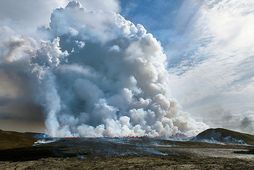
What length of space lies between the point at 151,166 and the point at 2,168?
2577cm

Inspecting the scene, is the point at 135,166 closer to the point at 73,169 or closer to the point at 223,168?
the point at 73,169

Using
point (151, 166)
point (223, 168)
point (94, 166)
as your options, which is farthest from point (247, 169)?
point (94, 166)

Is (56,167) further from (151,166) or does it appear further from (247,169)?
(247,169)

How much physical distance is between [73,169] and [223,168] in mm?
23145

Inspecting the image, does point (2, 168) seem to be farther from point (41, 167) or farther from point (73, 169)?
point (73, 169)

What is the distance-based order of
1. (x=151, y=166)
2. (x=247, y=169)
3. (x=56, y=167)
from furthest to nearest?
1. (x=56, y=167)
2. (x=151, y=166)
3. (x=247, y=169)

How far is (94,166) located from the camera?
211ft

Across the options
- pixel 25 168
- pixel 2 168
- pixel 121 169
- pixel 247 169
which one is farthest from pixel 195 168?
pixel 2 168

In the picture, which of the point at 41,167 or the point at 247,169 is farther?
the point at 41,167

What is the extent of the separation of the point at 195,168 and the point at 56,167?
23172 millimetres

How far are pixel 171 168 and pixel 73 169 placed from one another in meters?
15.6

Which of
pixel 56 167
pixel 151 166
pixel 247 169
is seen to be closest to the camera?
pixel 247 169

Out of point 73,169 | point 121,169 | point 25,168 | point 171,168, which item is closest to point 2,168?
point 25,168

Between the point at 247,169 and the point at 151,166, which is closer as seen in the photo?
the point at 247,169
